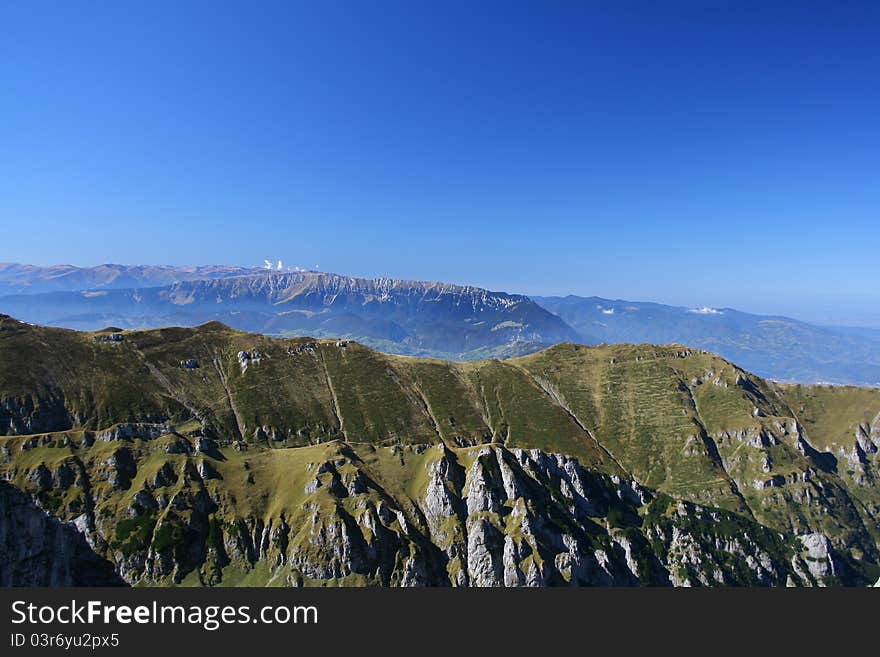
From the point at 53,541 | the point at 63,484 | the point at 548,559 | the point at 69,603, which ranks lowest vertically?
the point at 548,559

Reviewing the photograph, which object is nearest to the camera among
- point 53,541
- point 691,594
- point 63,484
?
point 691,594

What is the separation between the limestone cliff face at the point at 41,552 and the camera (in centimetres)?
14375

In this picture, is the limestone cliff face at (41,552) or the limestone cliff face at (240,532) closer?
the limestone cliff face at (41,552)

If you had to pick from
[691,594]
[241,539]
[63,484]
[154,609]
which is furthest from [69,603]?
[63,484]

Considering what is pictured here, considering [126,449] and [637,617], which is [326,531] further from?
[637,617]

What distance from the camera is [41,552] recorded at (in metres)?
152

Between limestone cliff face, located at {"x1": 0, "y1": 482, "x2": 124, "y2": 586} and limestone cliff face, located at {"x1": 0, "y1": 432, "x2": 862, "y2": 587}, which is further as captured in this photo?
limestone cliff face, located at {"x1": 0, "y1": 432, "x2": 862, "y2": 587}

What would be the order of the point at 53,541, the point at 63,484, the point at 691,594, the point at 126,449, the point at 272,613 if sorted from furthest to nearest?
the point at 126,449
the point at 63,484
the point at 53,541
the point at 691,594
the point at 272,613

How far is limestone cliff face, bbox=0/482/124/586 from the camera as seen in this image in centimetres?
14375

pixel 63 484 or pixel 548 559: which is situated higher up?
pixel 63 484

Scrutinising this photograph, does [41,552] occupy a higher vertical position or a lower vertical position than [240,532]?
higher

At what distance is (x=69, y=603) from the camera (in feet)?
→ 87.9

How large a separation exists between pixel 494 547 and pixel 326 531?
7120cm

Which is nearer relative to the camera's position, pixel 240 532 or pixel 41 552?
pixel 41 552
